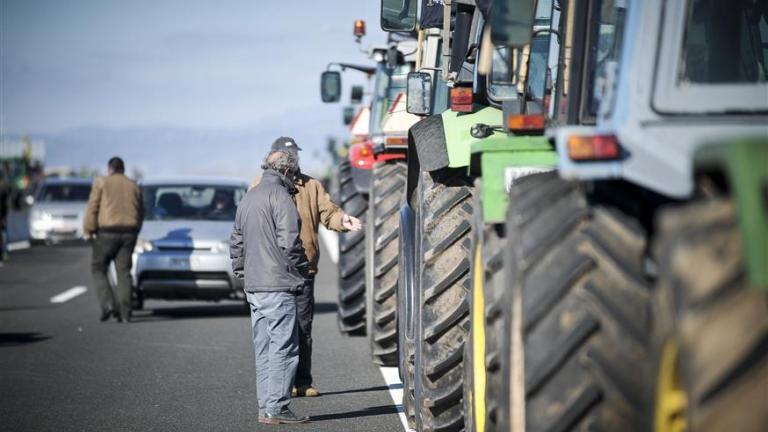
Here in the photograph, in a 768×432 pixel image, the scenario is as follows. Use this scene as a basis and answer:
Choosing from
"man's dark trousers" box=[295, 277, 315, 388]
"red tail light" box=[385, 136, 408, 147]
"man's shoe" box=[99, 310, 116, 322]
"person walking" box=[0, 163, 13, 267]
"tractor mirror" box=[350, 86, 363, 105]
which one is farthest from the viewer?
"person walking" box=[0, 163, 13, 267]

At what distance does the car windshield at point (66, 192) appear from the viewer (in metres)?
41.2

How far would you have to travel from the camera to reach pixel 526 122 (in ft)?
23.6

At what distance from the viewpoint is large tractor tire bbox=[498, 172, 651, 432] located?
5473 millimetres

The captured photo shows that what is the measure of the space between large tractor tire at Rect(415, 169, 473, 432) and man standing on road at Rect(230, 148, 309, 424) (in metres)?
1.56

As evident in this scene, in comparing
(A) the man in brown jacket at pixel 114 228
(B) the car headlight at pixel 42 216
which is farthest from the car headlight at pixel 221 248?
(B) the car headlight at pixel 42 216

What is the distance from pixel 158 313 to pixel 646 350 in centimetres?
1545

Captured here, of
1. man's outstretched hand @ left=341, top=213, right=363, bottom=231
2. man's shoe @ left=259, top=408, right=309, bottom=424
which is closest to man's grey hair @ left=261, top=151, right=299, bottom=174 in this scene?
man's outstretched hand @ left=341, top=213, right=363, bottom=231

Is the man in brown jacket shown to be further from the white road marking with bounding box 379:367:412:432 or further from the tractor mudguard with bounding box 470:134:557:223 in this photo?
the tractor mudguard with bounding box 470:134:557:223

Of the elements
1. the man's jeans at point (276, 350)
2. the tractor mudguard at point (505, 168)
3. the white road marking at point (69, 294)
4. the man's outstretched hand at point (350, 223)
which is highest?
the tractor mudguard at point (505, 168)

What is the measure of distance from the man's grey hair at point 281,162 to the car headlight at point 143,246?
8567 mm

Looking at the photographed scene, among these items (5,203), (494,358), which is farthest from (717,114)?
(5,203)

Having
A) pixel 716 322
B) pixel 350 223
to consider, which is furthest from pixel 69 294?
pixel 716 322

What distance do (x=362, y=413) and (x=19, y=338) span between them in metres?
6.63

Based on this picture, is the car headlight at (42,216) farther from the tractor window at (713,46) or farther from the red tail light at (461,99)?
the tractor window at (713,46)
